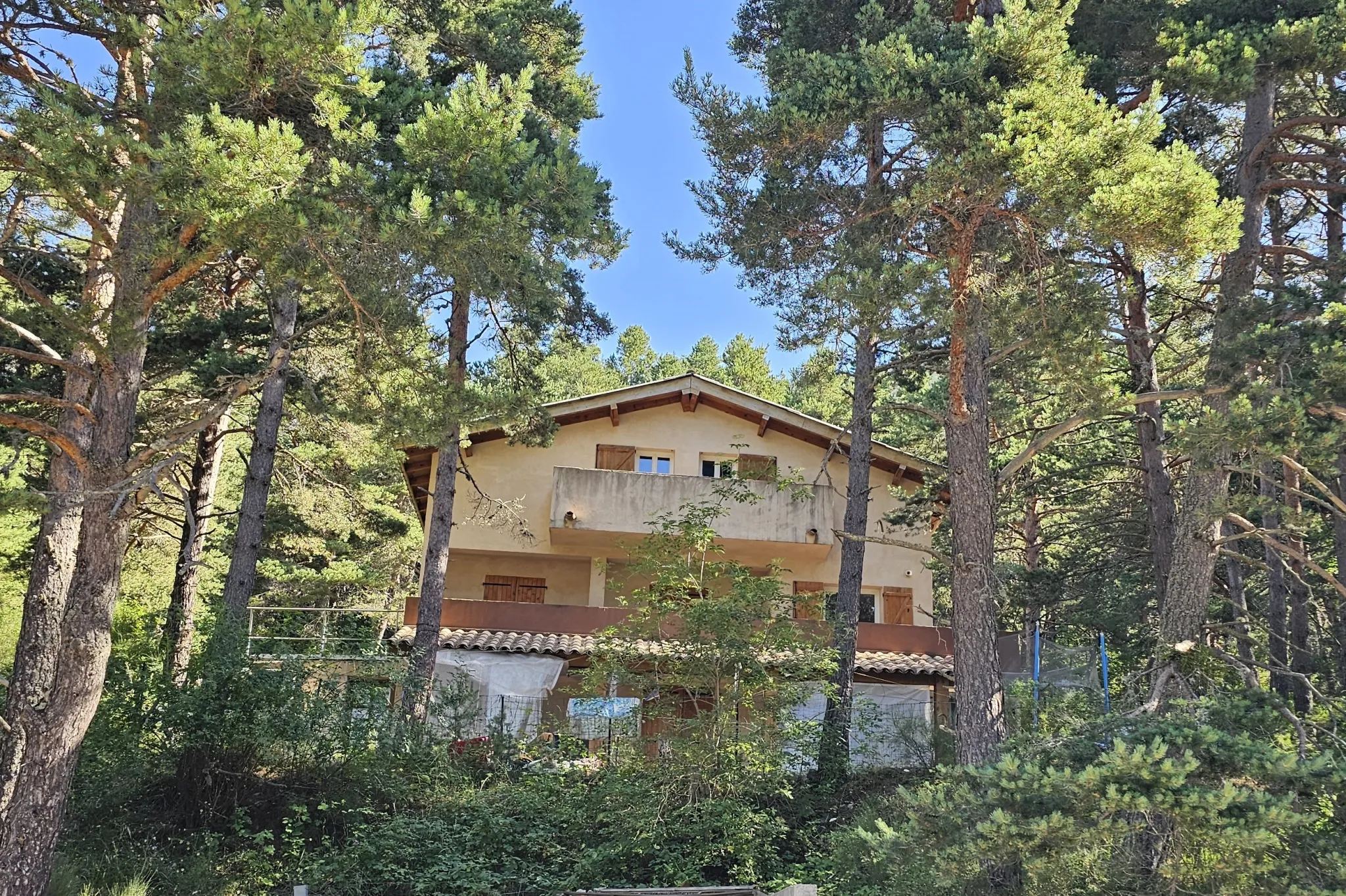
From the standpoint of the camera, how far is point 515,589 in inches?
877

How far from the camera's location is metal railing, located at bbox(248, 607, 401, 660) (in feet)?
44.3

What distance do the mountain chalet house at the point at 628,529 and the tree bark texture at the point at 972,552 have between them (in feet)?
28.4

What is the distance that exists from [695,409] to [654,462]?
5.14 feet

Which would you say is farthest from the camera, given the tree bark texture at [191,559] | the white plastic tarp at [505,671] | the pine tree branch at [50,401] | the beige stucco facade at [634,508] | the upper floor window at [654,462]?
the upper floor window at [654,462]

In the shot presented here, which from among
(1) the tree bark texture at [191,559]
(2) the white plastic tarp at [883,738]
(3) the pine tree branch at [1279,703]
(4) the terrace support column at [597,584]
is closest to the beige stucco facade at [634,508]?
(4) the terrace support column at [597,584]

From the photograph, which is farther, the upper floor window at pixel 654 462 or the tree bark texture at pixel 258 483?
the upper floor window at pixel 654 462

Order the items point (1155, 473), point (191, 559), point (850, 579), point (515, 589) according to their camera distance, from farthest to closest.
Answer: point (515, 589), point (850, 579), point (1155, 473), point (191, 559)

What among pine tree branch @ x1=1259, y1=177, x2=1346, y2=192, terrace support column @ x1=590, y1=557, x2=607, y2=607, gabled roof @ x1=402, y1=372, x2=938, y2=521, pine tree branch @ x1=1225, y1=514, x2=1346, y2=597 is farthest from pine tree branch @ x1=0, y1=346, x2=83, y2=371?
terrace support column @ x1=590, y1=557, x2=607, y2=607

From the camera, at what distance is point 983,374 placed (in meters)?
10.3

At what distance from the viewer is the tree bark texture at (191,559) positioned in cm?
1266

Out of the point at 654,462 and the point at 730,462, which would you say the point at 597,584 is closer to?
the point at 654,462

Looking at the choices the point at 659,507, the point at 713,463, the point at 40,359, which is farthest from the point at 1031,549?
the point at 40,359

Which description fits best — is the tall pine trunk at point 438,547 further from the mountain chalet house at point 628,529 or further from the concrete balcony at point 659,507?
the concrete balcony at point 659,507

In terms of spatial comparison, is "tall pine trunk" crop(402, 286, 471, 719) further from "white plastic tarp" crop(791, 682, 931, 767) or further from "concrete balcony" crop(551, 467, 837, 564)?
"white plastic tarp" crop(791, 682, 931, 767)
